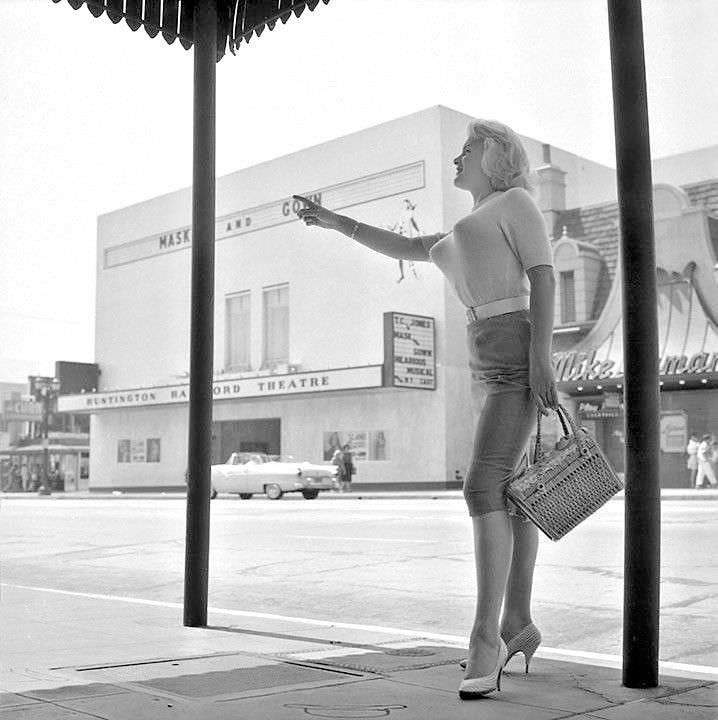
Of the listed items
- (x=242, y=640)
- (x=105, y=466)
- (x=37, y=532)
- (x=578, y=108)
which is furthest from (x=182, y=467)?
(x=242, y=640)

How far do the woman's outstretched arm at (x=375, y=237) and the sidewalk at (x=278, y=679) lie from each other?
1531 millimetres

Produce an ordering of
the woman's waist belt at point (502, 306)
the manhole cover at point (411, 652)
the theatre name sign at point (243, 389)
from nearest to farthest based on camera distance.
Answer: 1. the woman's waist belt at point (502, 306)
2. the manhole cover at point (411, 652)
3. the theatre name sign at point (243, 389)

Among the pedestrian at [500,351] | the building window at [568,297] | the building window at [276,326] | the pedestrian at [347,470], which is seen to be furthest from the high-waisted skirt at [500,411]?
the building window at [276,326]

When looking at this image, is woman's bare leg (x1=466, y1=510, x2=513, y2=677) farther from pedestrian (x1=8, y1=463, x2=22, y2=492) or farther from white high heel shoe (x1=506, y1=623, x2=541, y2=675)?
pedestrian (x1=8, y1=463, x2=22, y2=492)

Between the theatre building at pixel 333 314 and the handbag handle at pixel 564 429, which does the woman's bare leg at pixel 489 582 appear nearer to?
the handbag handle at pixel 564 429

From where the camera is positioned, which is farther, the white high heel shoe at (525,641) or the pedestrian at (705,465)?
the pedestrian at (705,465)

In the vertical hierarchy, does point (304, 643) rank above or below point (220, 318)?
below

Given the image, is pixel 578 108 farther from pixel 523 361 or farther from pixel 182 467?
pixel 182 467

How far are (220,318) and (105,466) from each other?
10.2 metres

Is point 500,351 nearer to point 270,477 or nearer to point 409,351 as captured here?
point 270,477

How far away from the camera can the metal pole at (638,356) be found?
340 centimetres

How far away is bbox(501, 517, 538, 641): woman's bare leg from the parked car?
82.3ft

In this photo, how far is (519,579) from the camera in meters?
→ 3.74

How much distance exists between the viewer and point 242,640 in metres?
4.72
